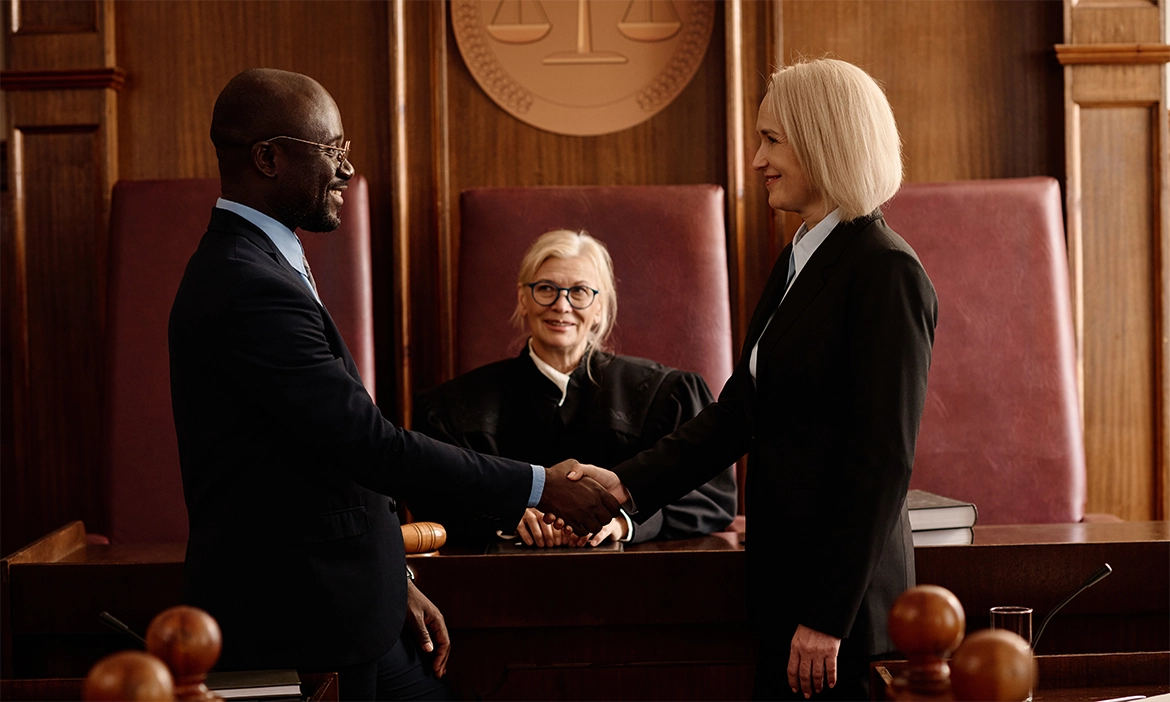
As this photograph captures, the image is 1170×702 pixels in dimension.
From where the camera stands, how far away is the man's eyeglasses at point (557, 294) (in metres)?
2.70

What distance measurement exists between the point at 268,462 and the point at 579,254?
1313mm

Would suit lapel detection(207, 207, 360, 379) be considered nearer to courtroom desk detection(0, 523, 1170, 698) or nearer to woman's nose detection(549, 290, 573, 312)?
courtroom desk detection(0, 523, 1170, 698)

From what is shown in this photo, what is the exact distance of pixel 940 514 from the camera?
2182mm

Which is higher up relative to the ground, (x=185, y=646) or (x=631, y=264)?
(x=631, y=264)

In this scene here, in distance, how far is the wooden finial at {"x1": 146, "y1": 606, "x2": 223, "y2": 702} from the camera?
34.6 inches

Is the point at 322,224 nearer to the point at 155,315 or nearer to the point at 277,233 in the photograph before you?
the point at 277,233

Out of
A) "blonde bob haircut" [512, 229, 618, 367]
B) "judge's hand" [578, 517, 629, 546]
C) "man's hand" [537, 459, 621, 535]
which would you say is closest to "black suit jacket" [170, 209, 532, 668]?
"man's hand" [537, 459, 621, 535]

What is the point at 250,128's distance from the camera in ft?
5.54

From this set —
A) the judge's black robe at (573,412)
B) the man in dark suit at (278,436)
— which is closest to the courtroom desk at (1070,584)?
the judge's black robe at (573,412)

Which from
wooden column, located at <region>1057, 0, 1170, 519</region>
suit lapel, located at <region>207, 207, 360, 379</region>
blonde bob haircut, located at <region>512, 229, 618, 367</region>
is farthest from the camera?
wooden column, located at <region>1057, 0, 1170, 519</region>

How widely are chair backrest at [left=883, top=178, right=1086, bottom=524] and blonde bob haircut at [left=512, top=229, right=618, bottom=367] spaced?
87cm

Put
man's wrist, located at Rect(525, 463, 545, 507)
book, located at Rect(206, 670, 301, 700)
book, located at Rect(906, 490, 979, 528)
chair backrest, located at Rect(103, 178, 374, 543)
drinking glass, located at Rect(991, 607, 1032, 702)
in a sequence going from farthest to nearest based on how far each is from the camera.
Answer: chair backrest, located at Rect(103, 178, 374, 543)
book, located at Rect(906, 490, 979, 528)
man's wrist, located at Rect(525, 463, 545, 507)
drinking glass, located at Rect(991, 607, 1032, 702)
book, located at Rect(206, 670, 301, 700)

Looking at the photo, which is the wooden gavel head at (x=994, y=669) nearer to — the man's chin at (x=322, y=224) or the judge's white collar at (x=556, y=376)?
the man's chin at (x=322, y=224)

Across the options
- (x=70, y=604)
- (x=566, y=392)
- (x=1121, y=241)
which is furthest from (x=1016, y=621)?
(x=1121, y=241)
